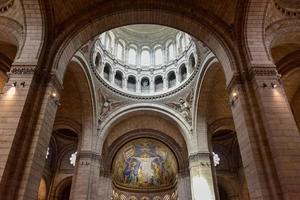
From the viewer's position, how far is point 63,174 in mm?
22000

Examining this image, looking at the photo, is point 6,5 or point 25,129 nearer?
point 25,129

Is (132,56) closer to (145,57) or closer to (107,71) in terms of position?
(145,57)

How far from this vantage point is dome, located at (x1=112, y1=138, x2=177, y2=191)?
23.3m

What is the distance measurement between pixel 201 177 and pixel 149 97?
7.31 m

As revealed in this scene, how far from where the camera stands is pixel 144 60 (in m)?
21.8

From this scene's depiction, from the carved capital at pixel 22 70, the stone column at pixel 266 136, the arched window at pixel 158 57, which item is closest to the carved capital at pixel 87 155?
the carved capital at pixel 22 70

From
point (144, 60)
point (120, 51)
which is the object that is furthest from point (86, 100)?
point (144, 60)

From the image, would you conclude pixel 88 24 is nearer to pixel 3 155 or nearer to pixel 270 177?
pixel 3 155

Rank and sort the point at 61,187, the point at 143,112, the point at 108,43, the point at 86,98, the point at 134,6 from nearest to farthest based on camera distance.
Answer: the point at 134,6, the point at 86,98, the point at 143,112, the point at 108,43, the point at 61,187

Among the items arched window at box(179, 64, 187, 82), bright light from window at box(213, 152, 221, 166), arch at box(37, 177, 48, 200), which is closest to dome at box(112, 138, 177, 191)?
bright light from window at box(213, 152, 221, 166)

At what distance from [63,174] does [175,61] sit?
1437 centimetres

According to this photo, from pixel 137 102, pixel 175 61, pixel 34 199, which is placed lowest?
pixel 34 199

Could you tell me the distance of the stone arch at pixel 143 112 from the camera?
1711 centimetres

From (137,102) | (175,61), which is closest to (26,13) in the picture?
(137,102)
